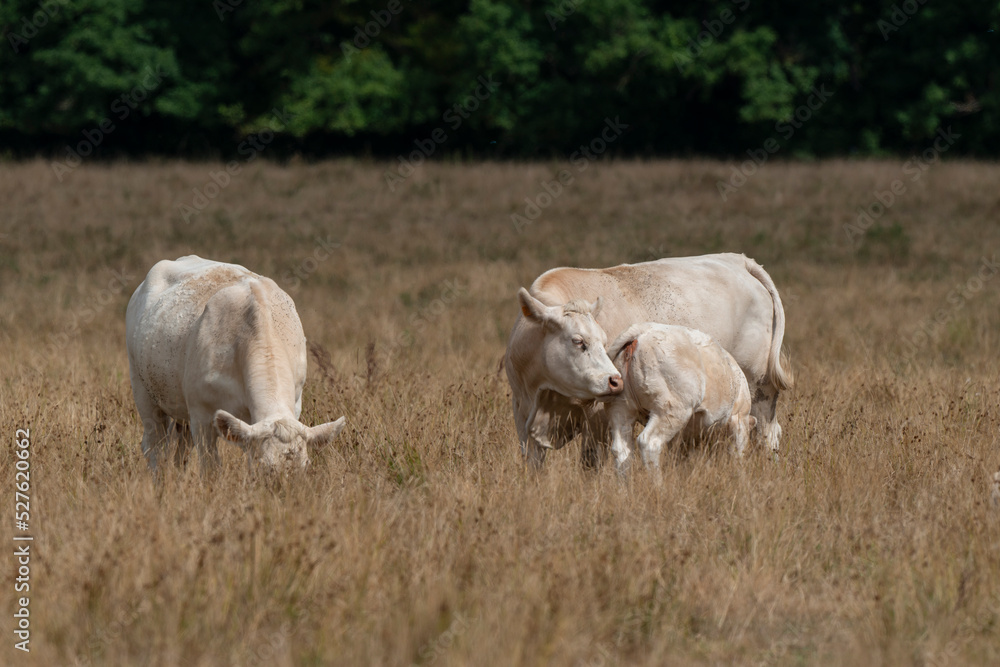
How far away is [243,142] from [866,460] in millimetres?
28003

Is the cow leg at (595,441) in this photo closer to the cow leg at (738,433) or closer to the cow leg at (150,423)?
the cow leg at (738,433)

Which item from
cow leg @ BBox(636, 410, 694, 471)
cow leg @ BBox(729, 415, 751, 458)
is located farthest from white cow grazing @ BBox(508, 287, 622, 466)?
cow leg @ BBox(729, 415, 751, 458)

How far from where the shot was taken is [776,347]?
7160 millimetres

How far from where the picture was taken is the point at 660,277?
22.9 feet

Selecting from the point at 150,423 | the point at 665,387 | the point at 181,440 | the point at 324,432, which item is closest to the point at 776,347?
the point at 665,387

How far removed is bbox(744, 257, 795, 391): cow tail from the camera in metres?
7.05

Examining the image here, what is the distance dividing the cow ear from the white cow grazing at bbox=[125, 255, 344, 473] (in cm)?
128

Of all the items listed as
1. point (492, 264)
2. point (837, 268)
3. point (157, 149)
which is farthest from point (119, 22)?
point (837, 268)

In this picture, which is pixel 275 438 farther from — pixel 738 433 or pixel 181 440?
pixel 738 433

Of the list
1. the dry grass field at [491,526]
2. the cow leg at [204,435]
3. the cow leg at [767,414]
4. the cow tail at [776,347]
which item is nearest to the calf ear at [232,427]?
the dry grass field at [491,526]

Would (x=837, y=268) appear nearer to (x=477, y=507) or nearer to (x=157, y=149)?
(x=477, y=507)

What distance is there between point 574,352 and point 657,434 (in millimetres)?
625

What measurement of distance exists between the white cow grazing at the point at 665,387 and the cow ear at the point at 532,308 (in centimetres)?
44

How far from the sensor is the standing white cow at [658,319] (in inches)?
235
